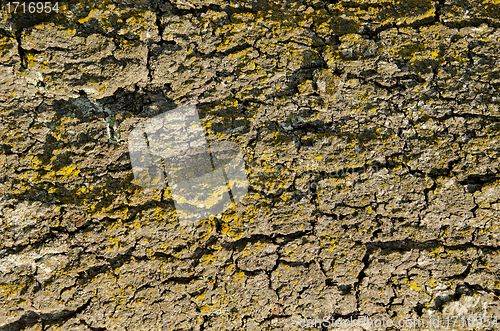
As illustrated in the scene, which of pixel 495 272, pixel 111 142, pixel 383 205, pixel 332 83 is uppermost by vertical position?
pixel 332 83

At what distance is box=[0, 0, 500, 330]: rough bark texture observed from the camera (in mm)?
2139

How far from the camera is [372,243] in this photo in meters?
2.21

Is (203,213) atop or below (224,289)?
atop

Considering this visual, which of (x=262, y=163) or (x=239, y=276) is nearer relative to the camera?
(x=239, y=276)

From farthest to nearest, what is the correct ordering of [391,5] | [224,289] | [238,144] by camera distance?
1. [391,5]
2. [238,144]
3. [224,289]

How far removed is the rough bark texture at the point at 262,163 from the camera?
2.14 metres

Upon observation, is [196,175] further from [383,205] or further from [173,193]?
[383,205]

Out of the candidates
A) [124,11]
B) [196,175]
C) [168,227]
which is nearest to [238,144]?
[196,175]

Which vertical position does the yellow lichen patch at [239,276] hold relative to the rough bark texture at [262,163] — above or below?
below

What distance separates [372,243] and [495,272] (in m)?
0.53

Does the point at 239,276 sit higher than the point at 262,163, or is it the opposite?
the point at 262,163

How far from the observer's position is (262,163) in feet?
7.50

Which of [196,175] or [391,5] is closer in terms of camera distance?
[196,175]

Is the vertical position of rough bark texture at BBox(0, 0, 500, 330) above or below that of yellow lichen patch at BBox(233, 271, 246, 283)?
above
